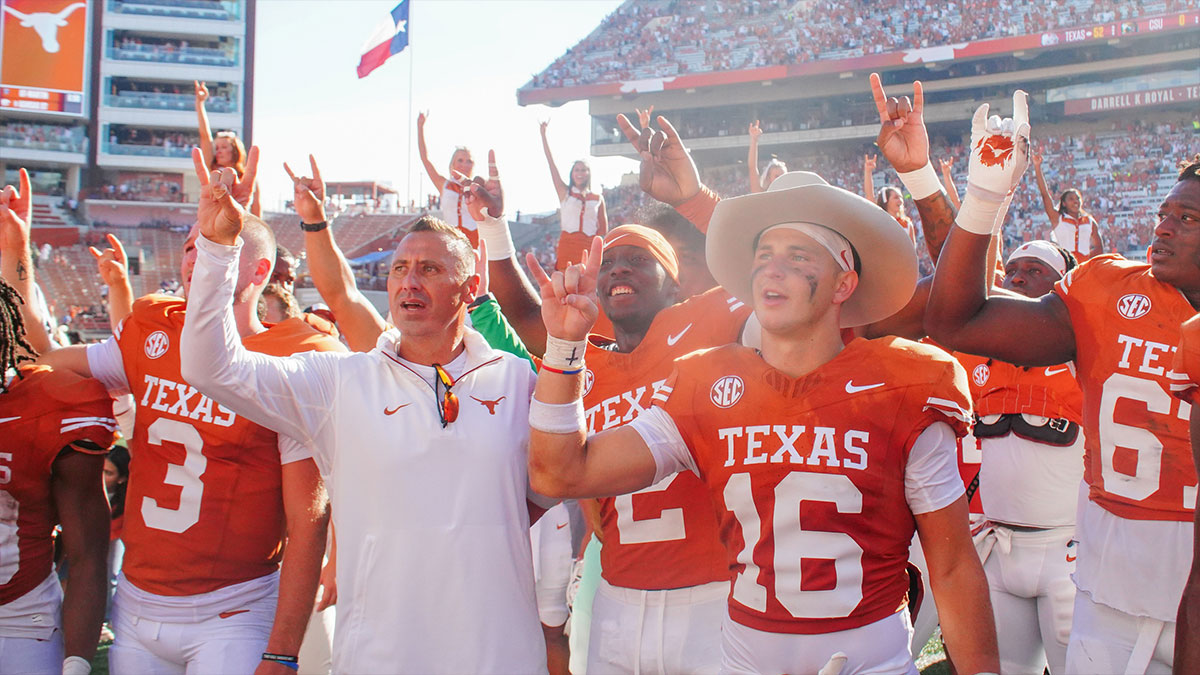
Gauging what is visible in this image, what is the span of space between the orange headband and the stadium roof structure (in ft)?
103

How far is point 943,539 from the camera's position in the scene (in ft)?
7.72

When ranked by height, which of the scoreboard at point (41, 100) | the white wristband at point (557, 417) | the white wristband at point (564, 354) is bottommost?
the white wristband at point (557, 417)

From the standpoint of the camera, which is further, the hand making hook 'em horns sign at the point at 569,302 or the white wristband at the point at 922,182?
the white wristband at the point at 922,182

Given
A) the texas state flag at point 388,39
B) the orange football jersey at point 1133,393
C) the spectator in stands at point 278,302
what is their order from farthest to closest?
the texas state flag at point 388,39 < the spectator in stands at point 278,302 < the orange football jersey at point 1133,393

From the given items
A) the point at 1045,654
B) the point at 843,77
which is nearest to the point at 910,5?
the point at 843,77

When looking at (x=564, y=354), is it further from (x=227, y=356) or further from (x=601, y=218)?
(x=601, y=218)

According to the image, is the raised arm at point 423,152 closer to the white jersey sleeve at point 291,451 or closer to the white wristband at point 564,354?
the white jersey sleeve at point 291,451

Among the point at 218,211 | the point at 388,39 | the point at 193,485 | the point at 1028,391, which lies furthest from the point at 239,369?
the point at 388,39

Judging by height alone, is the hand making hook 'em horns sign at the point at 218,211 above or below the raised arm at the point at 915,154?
below

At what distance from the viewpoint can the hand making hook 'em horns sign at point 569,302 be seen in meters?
2.30

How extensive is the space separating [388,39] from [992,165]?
2143 centimetres

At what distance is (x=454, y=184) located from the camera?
3.94 m

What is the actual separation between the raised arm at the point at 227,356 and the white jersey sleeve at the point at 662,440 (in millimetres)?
890

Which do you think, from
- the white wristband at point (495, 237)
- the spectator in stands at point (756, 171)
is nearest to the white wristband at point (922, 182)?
the white wristband at point (495, 237)
